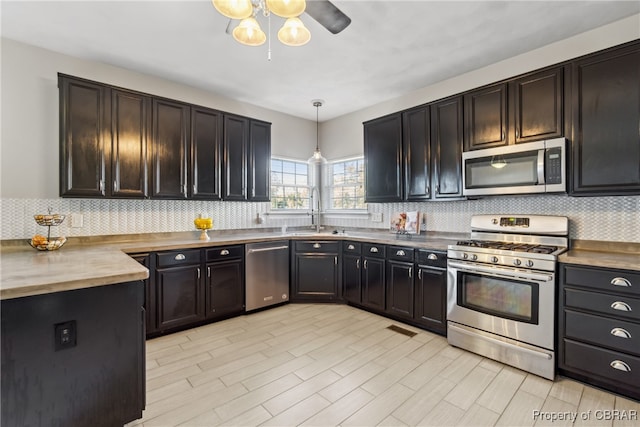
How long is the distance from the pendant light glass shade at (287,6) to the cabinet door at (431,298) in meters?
2.48

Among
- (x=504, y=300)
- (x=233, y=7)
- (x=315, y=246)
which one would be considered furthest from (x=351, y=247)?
(x=233, y=7)

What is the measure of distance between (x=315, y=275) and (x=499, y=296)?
2.15 m

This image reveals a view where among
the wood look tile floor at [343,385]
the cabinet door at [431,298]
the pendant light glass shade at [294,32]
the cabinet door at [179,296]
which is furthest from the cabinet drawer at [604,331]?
the cabinet door at [179,296]

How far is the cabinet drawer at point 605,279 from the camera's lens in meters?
1.94

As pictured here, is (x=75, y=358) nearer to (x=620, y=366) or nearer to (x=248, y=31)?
(x=248, y=31)

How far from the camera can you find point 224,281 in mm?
3346

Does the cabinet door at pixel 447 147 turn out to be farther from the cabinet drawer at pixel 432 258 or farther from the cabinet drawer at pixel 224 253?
the cabinet drawer at pixel 224 253

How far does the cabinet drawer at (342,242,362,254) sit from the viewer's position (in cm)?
372

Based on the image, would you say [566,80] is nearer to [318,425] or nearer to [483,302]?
[483,302]

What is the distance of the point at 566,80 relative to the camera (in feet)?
7.95

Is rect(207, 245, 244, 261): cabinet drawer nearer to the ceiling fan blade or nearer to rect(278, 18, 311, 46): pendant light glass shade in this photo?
rect(278, 18, 311, 46): pendant light glass shade

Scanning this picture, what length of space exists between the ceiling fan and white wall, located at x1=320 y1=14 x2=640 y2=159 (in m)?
2.13

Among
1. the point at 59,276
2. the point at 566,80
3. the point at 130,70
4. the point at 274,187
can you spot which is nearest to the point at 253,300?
the point at 274,187

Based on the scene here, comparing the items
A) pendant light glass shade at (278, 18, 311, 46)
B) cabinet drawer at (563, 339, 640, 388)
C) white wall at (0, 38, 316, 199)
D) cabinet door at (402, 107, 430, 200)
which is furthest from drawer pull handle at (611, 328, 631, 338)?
white wall at (0, 38, 316, 199)
